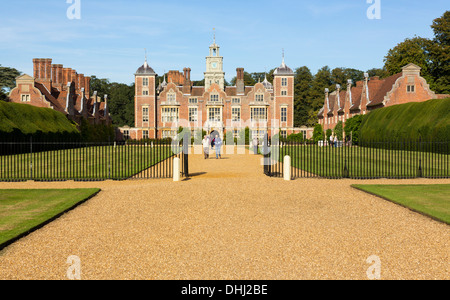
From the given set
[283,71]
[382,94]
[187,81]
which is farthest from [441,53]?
[187,81]

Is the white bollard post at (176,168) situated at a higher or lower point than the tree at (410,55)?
lower

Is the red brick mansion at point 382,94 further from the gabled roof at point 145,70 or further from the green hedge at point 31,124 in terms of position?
the green hedge at point 31,124

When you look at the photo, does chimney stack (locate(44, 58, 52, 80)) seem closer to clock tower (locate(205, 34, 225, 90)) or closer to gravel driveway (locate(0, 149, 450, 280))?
clock tower (locate(205, 34, 225, 90))

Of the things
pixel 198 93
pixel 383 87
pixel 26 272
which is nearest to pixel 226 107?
pixel 198 93

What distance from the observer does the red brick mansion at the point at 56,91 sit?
4384cm

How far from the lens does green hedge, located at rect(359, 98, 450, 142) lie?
26.0m

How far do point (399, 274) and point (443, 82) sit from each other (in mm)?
50880

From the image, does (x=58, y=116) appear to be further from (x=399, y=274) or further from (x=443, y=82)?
(x=443, y=82)

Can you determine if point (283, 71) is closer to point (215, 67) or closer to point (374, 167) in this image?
point (215, 67)

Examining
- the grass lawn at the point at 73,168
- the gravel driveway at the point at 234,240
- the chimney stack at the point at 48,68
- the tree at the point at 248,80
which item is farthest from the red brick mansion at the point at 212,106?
the gravel driveway at the point at 234,240

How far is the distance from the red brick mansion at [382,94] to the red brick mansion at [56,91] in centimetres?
3354

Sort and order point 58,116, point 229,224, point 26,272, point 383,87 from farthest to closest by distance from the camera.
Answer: point 383,87, point 58,116, point 229,224, point 26,272
